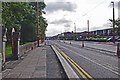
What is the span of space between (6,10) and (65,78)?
10.5 m

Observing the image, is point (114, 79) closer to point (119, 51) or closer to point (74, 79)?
point (74, 79)

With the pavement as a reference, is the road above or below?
below

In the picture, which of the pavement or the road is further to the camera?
the road

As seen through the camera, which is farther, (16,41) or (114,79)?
(16,41)

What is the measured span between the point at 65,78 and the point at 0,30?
5.49 m

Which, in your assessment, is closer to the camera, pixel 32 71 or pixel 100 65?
pixel 32 71

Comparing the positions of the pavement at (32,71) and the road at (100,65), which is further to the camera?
the road at (100,65)

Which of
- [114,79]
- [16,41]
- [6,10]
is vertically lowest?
[114,79]

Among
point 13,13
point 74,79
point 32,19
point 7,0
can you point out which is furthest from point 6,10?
point 32,19

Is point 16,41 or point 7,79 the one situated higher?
point 16,41

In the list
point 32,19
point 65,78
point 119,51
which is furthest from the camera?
point 32,19

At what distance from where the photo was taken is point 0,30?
48.4ft

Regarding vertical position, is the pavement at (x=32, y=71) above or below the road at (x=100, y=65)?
above

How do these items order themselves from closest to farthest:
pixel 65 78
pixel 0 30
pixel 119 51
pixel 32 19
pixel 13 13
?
pixel 65 78 < pixel 0 30 < pixel 119 51 < pixel 13 13 < pixel 32 19
